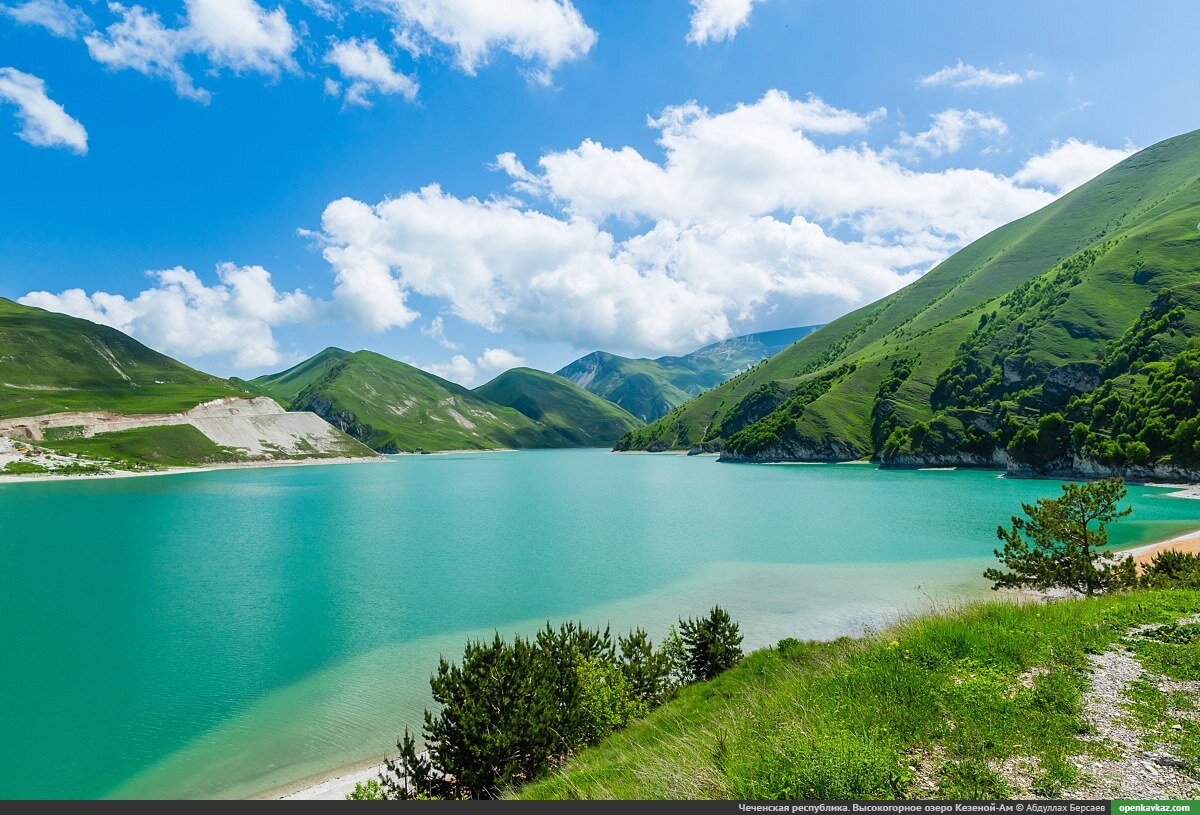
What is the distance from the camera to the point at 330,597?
41.2 meters

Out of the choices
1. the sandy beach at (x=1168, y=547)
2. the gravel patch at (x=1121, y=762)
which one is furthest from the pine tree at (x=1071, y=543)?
the sandy beach at (x=1168, y=547)

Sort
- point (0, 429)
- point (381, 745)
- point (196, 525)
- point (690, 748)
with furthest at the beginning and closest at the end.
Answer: point (0, 429), point (196, 525), point (381, 745), point (690, 748)

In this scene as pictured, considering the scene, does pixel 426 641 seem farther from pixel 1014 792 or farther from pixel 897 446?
pixel 897 446

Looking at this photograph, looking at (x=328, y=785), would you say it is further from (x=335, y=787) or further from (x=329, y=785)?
(x=335, y=787)

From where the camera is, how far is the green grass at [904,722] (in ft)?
25.7

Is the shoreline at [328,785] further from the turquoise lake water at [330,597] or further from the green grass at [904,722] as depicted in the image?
the green grass at [904,722]

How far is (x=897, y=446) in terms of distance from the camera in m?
187

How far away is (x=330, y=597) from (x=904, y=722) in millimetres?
42157

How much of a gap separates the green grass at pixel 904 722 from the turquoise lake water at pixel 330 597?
587 inches

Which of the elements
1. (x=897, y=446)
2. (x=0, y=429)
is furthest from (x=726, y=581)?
(x=0, y=429)

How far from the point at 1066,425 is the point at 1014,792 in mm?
176072

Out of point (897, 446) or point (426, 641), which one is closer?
point (426, 641)

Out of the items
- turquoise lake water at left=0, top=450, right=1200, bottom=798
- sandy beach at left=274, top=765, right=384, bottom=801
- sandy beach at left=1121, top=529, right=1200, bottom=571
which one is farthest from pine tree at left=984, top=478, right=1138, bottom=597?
sandy beach at left=274, top=765, right=384, bottom=801

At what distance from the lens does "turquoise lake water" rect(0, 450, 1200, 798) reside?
69.7 feet
